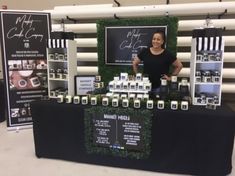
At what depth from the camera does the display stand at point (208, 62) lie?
2701mm

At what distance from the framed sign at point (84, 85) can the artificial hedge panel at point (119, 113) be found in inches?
27.7

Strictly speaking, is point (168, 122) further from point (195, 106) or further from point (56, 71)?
point (56, 71)

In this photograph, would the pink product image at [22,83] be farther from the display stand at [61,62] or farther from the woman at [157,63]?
the woman at [157,63]

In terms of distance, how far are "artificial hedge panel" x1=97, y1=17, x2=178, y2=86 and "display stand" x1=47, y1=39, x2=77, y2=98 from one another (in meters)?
0.87

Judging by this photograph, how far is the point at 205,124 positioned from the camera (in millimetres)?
2439

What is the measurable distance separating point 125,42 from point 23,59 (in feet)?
5.50

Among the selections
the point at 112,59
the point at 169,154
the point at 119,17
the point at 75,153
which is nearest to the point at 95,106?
the point at 75,153

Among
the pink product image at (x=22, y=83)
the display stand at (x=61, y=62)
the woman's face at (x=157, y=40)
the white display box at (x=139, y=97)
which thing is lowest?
the white display box at (x=139, y=97)

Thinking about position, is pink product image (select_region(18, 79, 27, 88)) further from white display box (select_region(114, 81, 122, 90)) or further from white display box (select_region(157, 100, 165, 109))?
white display box (select_region(157, 100, 165, 109))

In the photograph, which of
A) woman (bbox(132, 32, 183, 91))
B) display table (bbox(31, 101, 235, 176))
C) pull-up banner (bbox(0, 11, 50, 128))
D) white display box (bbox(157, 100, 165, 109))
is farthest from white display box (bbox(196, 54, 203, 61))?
pull-up banner (bbox(0, 11, 50, 128))

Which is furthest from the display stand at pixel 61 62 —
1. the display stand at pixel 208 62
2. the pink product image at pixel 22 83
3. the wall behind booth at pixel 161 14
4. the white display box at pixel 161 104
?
the display stand at pixel 208 62

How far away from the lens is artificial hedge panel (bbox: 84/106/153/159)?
254 cm

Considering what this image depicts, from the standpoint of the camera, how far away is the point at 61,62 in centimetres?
363

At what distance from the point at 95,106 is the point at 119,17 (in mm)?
2292
